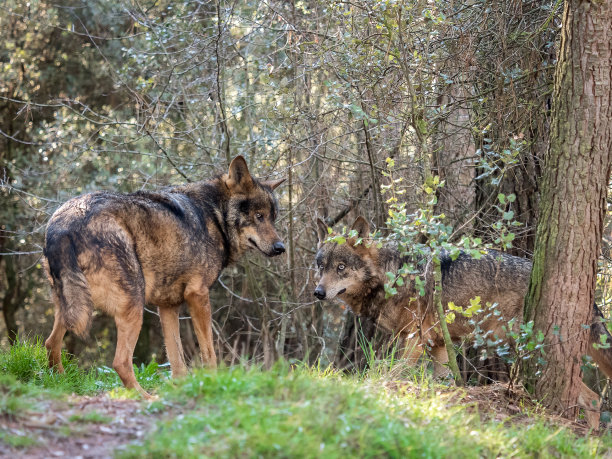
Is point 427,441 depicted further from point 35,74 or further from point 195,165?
point 35,74

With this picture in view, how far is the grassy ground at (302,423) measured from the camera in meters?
3.94

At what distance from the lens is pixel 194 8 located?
39.2 feet

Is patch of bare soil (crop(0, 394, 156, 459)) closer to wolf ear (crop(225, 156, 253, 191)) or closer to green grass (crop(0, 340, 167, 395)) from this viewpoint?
green grass (crop(0, 340, 167, 395))

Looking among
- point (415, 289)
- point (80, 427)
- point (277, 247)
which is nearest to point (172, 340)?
point (277, 247)

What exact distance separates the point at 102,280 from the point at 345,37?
395 cm

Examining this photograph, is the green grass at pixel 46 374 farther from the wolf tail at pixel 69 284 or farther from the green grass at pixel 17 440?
the green grass at pixel 17 440

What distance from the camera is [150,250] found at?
664cm

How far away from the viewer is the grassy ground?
394 centimetres

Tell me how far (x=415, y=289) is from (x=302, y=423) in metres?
4.29

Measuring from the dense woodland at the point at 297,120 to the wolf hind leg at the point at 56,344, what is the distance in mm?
1575

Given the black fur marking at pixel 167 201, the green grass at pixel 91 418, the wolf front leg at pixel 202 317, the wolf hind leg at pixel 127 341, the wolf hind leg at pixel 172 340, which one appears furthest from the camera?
the wolf hind leg at pixel 172 340

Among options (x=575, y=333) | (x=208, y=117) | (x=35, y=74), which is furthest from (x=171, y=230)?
(x=35, y=74)


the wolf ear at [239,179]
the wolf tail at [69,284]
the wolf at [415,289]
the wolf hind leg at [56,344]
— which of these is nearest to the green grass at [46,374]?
the wolf hind leg at [56,344]

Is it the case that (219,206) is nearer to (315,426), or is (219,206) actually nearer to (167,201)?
(167,201)
